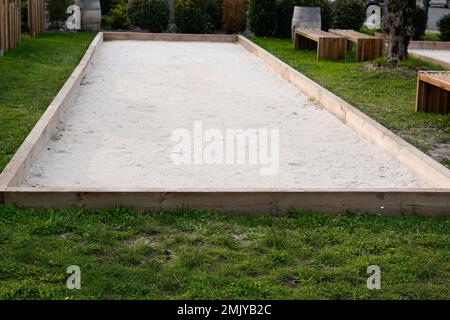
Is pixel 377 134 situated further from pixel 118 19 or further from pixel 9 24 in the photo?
pixel 118 19

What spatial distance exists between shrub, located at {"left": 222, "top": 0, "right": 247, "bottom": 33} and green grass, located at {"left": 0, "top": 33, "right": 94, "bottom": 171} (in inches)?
192

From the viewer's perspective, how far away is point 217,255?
4902 mm

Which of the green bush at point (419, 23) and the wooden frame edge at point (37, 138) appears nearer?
the wooden frame edge at point (37, 138)

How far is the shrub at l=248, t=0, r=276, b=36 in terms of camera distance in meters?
21.2

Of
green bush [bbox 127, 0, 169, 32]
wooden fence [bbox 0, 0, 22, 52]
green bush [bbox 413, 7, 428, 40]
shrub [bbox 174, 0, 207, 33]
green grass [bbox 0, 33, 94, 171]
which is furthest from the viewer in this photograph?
green bush [bbox 127, 0, 169, 32]

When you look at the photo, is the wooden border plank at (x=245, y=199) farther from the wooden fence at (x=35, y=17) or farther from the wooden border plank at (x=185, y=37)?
the wooden border plank at (x=185, y=37)

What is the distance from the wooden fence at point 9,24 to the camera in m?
14.0

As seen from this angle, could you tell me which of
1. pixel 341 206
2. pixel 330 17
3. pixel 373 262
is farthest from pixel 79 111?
pixel 330 17

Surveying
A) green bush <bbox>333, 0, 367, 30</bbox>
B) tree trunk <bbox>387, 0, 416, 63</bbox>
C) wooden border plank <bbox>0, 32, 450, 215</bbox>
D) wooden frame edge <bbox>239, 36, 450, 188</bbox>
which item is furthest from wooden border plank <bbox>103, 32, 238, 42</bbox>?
wooden border plank <bbox>0, 32, 450, 215</bbox>

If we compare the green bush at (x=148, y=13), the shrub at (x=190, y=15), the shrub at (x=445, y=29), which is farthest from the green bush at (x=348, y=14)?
the green bush at (x=148, y=13)

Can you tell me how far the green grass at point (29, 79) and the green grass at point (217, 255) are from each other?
166 centimetres

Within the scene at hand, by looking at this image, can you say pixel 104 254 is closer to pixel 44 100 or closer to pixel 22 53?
pixel 44 100

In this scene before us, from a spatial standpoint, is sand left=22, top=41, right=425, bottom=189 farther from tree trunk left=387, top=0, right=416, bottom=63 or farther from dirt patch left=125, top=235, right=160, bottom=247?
tree trunk left=387, top=0, right=416, bottom=63
